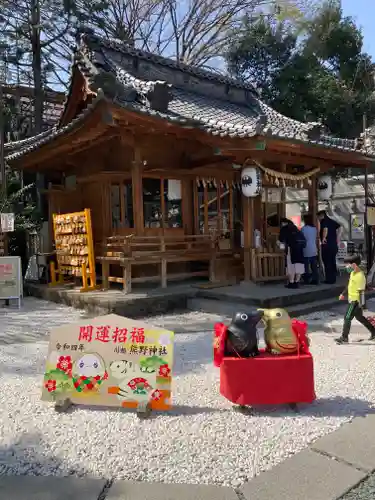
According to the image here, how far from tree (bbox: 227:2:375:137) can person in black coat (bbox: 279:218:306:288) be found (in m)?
10.9

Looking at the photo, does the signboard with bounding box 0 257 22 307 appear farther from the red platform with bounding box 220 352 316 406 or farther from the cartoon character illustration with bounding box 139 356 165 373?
the red platform with bounding box 220 352 316 406

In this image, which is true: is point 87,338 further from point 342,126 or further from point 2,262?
point 342,126

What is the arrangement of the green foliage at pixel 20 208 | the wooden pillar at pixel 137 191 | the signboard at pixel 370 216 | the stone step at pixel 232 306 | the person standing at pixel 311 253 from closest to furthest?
the stone step at pixel 232 306
the wooden pillar at pixel 137 191
the person standing at pixel 311 253
the signboard at pixel 370 216
the green foliage at pixel 20 208

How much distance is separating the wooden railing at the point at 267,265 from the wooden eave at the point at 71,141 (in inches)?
161

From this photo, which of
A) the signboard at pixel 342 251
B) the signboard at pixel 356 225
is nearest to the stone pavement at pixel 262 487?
the signboard at pixel 342 251

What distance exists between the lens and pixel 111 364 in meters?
3.85

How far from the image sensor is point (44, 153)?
10.4 m

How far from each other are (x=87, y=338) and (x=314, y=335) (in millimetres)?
4003

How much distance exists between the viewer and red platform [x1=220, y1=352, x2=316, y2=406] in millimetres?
3799

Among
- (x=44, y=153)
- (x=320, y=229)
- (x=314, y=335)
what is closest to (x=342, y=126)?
(x=320, y=229)

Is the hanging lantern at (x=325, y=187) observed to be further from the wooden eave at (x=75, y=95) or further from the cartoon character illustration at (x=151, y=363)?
the cartoon character illustration at (x=151, y=363)

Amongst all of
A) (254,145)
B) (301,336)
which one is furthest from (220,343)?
(254,145)

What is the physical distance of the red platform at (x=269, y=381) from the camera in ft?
12.5

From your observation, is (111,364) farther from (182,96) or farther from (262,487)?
(182,96)
